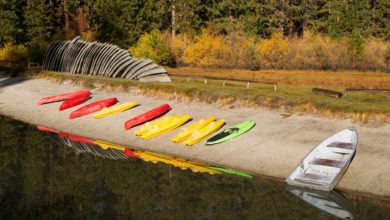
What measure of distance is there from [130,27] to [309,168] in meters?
63.5

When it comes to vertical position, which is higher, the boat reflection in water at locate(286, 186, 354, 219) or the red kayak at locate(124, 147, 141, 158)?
the boat reflection in water at locate(286, 186, 354, 219)

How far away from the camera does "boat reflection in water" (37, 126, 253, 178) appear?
73.6 feet

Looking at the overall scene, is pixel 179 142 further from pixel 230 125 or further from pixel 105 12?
pixel 105 12

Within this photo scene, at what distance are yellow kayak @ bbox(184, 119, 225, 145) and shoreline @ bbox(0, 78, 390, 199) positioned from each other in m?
0.33

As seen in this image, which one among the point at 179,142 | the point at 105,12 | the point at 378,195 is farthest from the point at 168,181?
the point at 105,12

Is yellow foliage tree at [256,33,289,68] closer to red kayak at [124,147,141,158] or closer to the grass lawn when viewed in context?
the grass lawn

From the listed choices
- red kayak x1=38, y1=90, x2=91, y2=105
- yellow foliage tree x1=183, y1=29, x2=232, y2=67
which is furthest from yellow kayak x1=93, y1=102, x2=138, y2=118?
yellow foliage tree x1=183, y1=29, x2=232, y2=67

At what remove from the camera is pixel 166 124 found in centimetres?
2833

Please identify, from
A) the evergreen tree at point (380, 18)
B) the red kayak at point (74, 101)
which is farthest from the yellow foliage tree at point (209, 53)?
the evergreen tree at point (380, 18)

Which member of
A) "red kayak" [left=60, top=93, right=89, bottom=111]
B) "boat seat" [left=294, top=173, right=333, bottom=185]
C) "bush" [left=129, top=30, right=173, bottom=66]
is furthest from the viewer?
"bush" [left=129, top=30, right=173, bottom=66]

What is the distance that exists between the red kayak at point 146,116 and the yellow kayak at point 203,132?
5286 mm

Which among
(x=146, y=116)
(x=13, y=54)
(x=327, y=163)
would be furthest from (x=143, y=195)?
(x=13, y=54)

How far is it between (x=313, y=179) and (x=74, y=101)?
2417cm

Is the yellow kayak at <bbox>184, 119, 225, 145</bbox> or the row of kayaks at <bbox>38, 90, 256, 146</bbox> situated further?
the row of kayaks at <bbox>38, 90, 256, 146</bbox>
